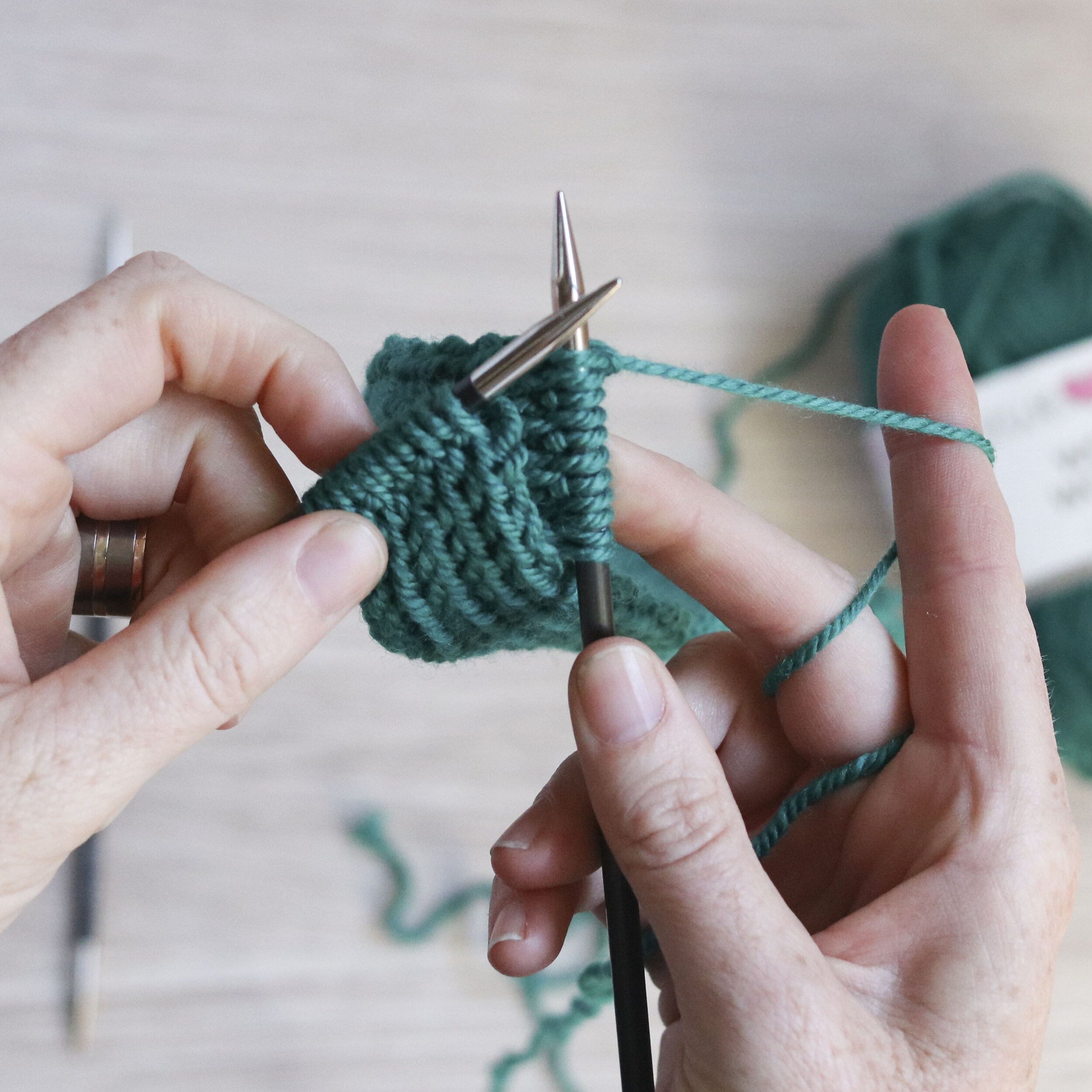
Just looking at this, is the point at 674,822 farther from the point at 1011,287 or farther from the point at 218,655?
the point at 1011,287

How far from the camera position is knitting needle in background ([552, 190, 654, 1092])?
0.59 meters

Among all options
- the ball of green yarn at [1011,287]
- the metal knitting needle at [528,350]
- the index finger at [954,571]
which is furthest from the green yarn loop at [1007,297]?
the metal knitting needle at [528,350]

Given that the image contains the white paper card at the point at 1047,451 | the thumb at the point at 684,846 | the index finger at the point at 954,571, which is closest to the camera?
the thumb at the point at 684,846

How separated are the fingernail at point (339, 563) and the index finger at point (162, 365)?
4.8 inches

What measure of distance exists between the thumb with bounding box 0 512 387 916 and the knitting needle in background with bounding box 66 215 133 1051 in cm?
36

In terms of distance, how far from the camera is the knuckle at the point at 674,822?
53 cm

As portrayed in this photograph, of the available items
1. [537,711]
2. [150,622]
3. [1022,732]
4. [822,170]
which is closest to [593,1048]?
[537,711]

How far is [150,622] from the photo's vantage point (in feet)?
1.79

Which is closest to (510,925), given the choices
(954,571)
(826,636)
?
(826,636)

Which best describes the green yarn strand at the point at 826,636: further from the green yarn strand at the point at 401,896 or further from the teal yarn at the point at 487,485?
the green yarn strand at the point at 401,896

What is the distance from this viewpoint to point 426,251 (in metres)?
1.04

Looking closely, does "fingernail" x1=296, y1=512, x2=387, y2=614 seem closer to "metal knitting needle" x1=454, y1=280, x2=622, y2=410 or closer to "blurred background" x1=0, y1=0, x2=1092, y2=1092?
"metal knitting needle" x1=454, y1=280, x2=622, y2=410

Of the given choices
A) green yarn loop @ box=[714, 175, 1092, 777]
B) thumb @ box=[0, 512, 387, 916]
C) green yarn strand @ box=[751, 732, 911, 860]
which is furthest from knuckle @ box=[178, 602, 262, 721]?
green yarn loop @ box=[714, 175, 1092, 777]

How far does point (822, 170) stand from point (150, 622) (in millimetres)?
929
